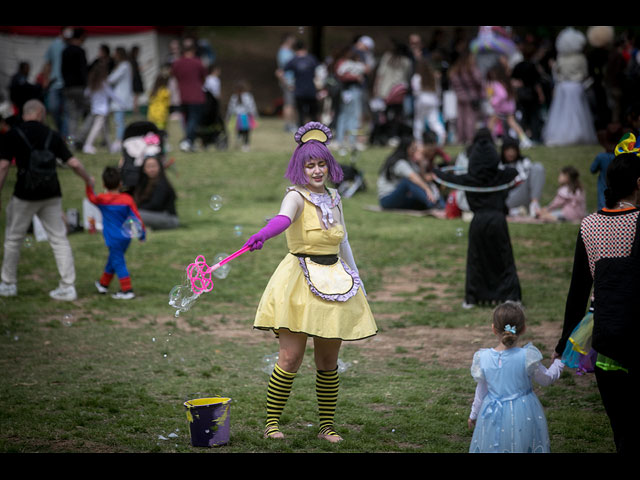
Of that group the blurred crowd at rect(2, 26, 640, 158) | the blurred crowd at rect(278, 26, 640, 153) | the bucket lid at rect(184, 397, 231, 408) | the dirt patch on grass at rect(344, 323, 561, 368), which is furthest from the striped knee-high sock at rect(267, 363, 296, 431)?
the blurred crowd at rect(278, 26, 640, 153)

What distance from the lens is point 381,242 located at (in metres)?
12.6

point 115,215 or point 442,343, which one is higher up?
point 115,215

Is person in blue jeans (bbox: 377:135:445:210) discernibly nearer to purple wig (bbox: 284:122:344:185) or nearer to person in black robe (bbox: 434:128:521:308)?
person in black robe (bbox: 434:128:521:308)

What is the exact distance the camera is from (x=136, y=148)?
532 inches

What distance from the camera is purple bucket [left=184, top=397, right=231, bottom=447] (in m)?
5.52

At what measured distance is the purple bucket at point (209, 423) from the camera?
217 inches

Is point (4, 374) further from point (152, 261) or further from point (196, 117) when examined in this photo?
point (196, 117)

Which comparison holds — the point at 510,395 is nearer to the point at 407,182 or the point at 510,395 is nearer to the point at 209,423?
the point at 209,423

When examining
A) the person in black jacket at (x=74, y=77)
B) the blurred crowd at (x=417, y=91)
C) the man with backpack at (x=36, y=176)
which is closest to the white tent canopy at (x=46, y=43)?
the blurred crowd at (x=417, y=91)

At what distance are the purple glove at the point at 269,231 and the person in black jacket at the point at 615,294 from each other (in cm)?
175

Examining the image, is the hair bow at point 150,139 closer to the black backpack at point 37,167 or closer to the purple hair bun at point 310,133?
the black backpack at point 37,167

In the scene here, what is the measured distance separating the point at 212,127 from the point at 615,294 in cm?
1560

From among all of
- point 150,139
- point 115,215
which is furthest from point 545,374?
point 150,139
